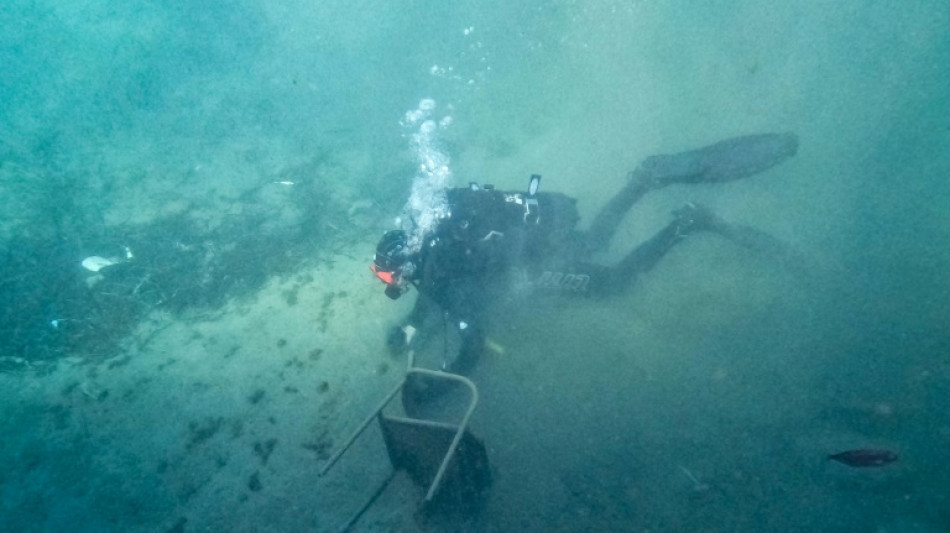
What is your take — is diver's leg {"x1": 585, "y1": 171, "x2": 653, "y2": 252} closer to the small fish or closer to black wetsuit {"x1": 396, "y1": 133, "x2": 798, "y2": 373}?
black wetsuit {"x1": 396, "y1": 133, "x2": 798, "y2": 373}

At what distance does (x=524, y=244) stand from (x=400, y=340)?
8.09 ft

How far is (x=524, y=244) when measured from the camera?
5195 mm

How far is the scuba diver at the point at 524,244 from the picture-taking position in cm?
485

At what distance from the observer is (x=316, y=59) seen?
682 inches

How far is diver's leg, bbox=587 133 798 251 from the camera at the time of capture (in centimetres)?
651

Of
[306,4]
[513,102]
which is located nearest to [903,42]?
[513,102]

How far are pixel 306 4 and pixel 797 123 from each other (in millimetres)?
21649

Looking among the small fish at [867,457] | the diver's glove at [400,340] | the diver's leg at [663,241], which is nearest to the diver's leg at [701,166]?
the diver's leg at [663,241]

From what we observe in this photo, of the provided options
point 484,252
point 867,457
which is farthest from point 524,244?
point 867,457

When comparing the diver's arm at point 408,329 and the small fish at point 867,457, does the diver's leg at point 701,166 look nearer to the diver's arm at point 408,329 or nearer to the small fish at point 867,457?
the diver's arm at point 408,329

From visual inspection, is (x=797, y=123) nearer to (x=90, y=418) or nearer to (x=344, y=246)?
(x=344, y=246)

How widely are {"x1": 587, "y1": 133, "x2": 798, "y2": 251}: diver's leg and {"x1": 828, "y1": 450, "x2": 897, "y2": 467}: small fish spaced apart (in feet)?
12.0

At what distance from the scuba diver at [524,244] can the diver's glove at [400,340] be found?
15 millimetres

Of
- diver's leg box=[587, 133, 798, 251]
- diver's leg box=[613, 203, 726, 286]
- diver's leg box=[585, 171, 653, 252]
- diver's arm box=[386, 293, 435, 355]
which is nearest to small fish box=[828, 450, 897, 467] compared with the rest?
diver's leg box=[613, 203, 726, 286]
